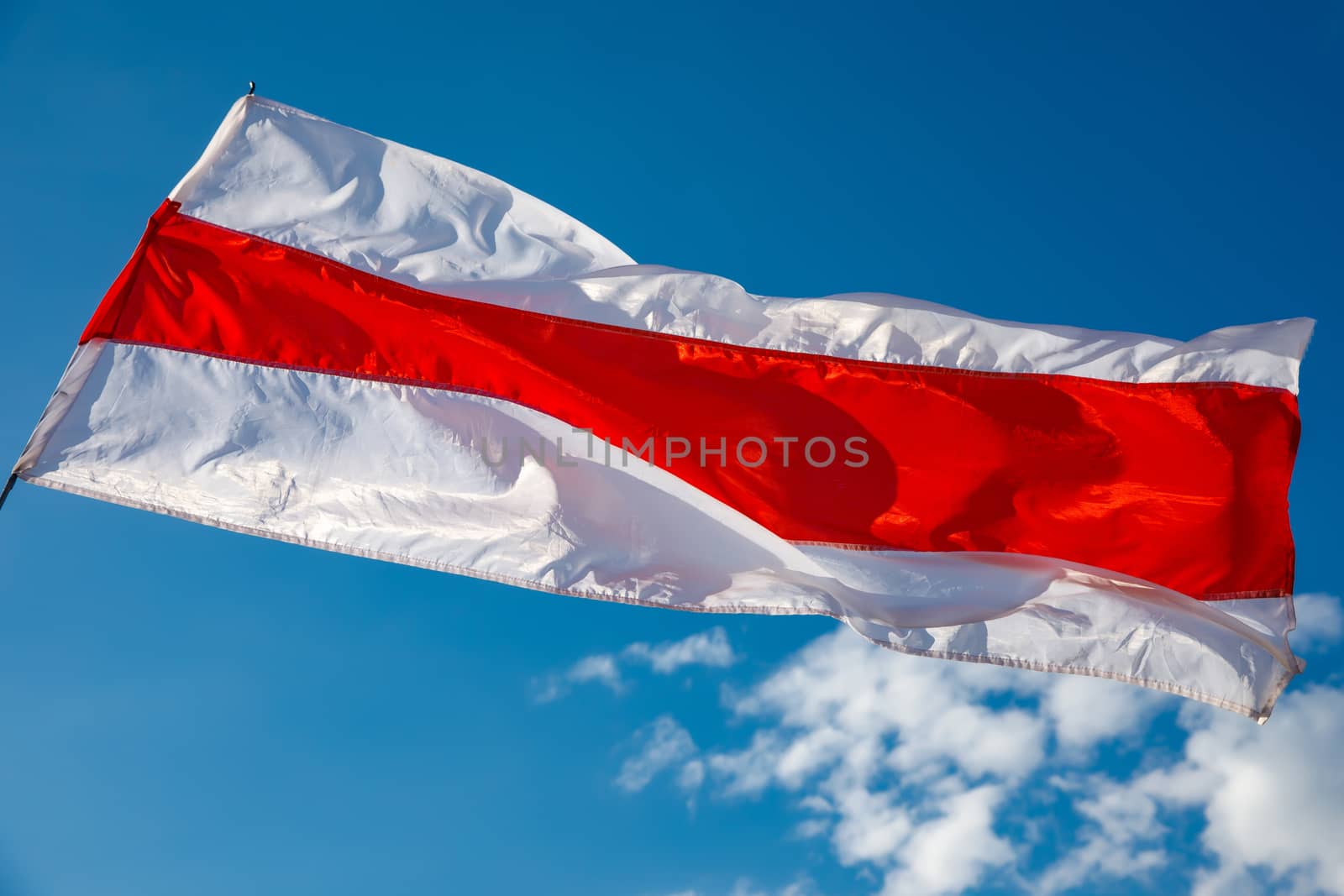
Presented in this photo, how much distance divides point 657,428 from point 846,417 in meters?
1.49

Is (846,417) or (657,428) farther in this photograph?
(846,417)

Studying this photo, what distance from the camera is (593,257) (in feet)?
35.3

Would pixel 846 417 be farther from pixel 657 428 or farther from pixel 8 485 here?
pixel 8 485

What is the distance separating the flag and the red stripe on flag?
0.02m

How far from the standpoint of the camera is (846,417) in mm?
10508

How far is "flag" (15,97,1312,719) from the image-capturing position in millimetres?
8938

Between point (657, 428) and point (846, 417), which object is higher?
point (846, 417)

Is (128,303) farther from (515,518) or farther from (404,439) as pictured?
(515,518)

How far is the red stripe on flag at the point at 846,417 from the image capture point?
9742mm

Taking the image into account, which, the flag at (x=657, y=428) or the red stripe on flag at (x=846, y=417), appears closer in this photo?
the flag at (x=657, y=428)

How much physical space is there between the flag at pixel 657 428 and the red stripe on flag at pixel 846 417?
21 millimetres

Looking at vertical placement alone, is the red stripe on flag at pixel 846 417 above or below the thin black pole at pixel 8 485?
above

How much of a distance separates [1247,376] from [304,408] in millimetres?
6837

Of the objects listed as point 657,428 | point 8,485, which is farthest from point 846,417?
point 8,485
